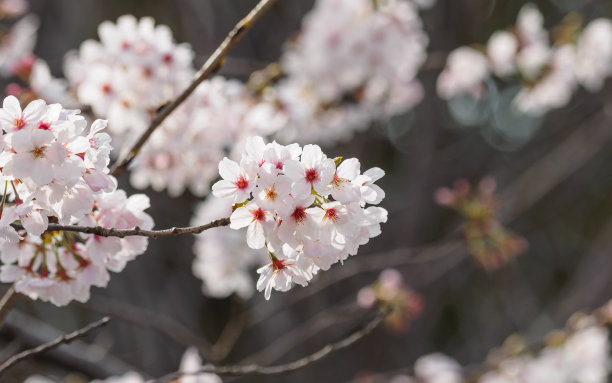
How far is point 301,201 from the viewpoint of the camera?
907 millimetres

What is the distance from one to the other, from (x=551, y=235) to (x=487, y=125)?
114 cm

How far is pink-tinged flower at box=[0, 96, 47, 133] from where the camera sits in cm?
85

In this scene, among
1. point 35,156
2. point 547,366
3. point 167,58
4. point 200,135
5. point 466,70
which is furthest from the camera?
point 466,70

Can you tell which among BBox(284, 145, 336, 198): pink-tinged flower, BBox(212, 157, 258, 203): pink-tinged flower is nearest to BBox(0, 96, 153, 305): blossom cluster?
BBox(212, 157, 258, 203): pink-tinged flower

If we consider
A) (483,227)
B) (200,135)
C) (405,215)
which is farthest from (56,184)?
(405,215)

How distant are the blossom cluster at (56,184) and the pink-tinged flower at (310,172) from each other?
0.26 metres

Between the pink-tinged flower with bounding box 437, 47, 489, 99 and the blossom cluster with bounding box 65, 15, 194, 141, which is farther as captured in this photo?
the pink-tinged flower with bounding box 437, 47, 489, 99

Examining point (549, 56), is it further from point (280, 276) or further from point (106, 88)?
point (280, 276)

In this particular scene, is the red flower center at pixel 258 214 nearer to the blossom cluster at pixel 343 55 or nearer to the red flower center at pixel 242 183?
the red flower center at pixel 242 183

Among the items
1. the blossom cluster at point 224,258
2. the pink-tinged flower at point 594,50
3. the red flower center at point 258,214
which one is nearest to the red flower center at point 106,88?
the blossom cluster at point 224,258

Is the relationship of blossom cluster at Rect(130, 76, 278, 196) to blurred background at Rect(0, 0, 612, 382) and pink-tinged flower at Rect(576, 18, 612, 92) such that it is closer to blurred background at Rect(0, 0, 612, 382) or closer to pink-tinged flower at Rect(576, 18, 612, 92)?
blurred background at Rect(0, 0, 612, 382)

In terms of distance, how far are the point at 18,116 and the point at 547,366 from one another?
2509 millimetres

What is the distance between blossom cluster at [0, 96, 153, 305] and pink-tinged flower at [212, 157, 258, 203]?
0.16m

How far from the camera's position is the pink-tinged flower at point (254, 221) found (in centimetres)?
90
